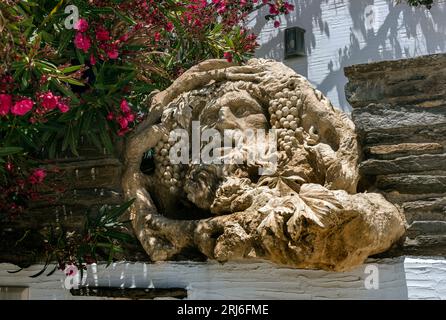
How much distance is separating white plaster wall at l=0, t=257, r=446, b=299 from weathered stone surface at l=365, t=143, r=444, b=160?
1.39ft

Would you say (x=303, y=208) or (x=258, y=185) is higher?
(x=258, y=185)

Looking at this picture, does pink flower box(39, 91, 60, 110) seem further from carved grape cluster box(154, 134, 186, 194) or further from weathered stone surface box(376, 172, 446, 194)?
weathered stone surface box(376, 172, 446, 194)

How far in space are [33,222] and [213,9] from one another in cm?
169

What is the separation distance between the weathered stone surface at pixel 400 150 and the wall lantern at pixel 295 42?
11.7 feet

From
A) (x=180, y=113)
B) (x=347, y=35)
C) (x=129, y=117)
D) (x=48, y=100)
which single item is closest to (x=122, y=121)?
(x=129, y=117)

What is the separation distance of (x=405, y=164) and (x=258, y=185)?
0.62 m

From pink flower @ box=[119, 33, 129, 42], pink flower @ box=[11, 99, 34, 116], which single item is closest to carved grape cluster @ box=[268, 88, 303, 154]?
pink flower @ box=[119, 33, 129, 42]

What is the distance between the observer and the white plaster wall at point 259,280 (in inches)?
91.3

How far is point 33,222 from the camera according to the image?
122 inches

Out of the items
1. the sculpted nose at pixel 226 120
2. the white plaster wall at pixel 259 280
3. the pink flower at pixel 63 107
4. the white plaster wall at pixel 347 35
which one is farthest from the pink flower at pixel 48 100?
the white plaster wall at pixel 347 35

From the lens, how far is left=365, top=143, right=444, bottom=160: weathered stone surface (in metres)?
2.38

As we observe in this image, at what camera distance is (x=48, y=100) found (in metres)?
2.48

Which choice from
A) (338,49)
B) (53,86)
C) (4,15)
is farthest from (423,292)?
(338,49)

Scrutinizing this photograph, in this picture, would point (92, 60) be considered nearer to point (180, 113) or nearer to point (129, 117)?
point (129, 117)
